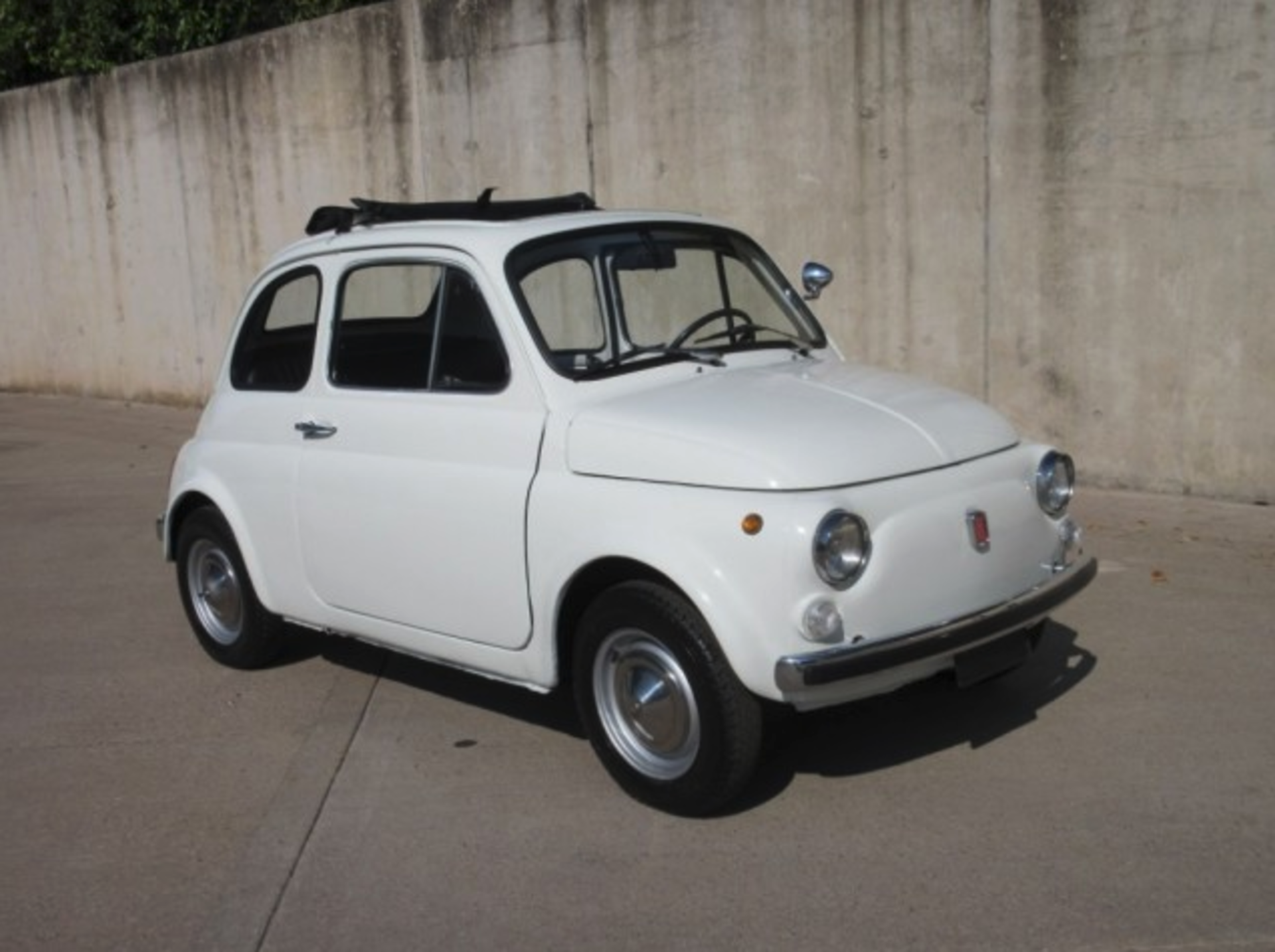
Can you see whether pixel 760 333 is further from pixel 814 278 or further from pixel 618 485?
pixel 618 485

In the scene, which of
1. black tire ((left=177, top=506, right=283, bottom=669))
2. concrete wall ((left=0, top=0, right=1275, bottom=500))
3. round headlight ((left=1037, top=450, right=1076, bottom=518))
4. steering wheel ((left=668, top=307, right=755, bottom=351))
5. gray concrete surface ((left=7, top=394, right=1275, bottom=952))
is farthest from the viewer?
concrete wall ((left=0, top=0, right=1275, bottom=500))

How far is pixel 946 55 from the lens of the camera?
870 centimetres

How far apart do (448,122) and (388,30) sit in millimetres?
1036

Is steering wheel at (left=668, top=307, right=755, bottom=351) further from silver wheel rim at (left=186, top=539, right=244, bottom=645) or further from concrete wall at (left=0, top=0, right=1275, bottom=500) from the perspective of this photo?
concrete wall at (left=0, top=0, right=1275, bottom=500)

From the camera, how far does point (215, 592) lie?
6391 mm

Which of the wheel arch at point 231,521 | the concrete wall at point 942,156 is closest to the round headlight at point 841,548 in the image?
the wheel arch at point 231,521

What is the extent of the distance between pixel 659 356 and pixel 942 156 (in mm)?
4338

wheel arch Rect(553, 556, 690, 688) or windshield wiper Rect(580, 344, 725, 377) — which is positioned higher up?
windshield wiper Rect(580, 344, 725, 377)

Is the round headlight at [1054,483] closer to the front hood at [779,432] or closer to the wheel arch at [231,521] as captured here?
the front hood at [779,432]

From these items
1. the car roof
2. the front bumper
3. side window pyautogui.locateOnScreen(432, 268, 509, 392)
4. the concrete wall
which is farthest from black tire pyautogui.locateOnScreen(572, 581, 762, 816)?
the concrete wall

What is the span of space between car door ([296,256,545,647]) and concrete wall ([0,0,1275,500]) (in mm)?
4224

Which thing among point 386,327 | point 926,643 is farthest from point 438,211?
point 926,643

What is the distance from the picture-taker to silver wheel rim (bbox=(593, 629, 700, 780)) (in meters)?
4.46

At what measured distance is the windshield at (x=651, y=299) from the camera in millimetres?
5074
